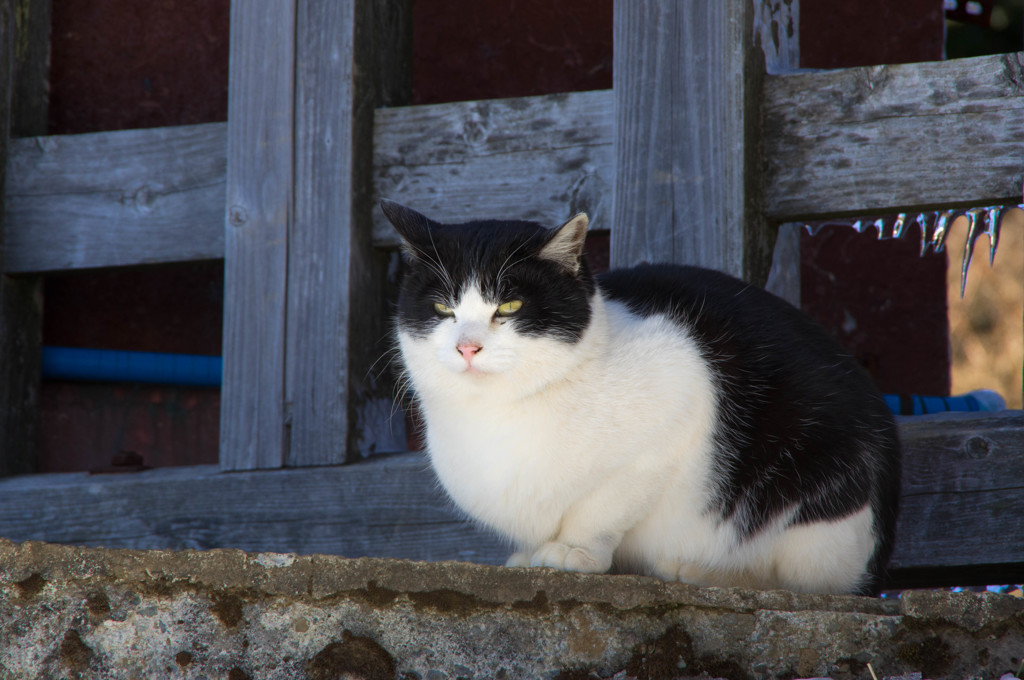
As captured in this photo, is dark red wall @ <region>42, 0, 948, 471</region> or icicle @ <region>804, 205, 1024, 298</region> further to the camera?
dark red wall @ <region>42, 0, 948, 471</region>

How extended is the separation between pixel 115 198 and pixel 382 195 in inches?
32.7

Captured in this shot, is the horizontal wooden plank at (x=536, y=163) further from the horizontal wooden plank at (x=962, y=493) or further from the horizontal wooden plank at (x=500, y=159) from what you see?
the horizontal wooden plank at (x=962, y=493)

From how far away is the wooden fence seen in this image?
8.59 feet

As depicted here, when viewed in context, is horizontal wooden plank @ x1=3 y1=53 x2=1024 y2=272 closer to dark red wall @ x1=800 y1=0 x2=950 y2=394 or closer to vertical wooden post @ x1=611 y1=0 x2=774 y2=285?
vertical wooden post @ x1=611 y1=0 x2=774 y2=285

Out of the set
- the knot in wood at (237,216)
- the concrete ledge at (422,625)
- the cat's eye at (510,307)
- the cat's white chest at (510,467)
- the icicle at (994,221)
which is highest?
the knot in wood at (237,216)

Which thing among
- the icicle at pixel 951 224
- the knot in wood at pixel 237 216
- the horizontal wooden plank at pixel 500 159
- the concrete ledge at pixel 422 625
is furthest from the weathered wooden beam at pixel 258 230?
the icicle at pixel 951 224

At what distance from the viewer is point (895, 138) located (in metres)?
2.62

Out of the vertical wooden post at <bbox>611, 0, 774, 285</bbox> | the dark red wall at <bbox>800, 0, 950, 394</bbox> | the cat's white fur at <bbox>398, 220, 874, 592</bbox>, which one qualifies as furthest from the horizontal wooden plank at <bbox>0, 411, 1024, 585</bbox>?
the dark red wall at <bbox>800, 0, 950, 394</bbox>

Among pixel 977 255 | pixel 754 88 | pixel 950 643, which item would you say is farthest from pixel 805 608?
pixel 977 255

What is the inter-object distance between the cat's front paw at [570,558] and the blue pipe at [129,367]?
1.79m

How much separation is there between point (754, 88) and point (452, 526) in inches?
53.6

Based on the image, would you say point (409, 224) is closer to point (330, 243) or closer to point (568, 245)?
point (568, 245)

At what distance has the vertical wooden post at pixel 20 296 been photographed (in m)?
3.17

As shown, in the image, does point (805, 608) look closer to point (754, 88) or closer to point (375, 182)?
point (754, 88)
